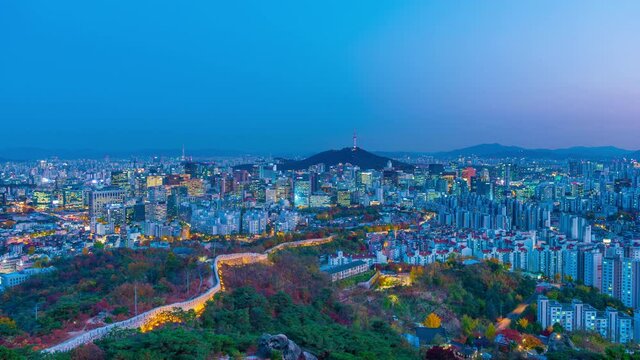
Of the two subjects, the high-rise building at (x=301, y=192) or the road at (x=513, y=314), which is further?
the high-rise building at (x=301, y=192)

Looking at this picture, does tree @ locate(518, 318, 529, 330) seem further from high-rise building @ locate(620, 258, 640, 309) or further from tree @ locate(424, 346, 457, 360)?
tree @ locate(424, 346, 457, 360)

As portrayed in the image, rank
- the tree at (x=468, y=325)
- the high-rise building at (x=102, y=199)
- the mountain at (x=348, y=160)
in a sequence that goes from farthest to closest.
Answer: the mountain at (x=348, y=160) < the high-rise building at (x=102, y=199) < the tree at (x=468, y=325)

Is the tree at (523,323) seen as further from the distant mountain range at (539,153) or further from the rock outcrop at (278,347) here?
the distant mountain range at (539,153)

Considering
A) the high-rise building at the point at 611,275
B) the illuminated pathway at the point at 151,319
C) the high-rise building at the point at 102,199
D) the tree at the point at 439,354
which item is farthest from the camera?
the high-rise building at the point at 102,199

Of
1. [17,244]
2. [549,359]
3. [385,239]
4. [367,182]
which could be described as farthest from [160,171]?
[549,359]

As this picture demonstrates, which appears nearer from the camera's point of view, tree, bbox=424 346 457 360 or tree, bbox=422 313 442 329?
tree, bbox=424 346 457 360

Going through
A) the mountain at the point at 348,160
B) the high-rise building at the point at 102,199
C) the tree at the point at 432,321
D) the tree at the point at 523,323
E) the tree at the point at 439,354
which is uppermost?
the mountain at the point at 348,160

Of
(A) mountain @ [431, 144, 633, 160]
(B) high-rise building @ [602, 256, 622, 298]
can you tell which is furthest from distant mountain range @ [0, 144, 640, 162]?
(B) high-rise building @ [602, 256, 622, 298]

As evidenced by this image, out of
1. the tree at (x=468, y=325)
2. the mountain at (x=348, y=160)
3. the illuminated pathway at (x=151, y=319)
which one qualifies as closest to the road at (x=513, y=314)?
the tree at (x=468, y=325)

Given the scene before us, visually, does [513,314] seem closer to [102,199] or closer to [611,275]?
[611,275]
